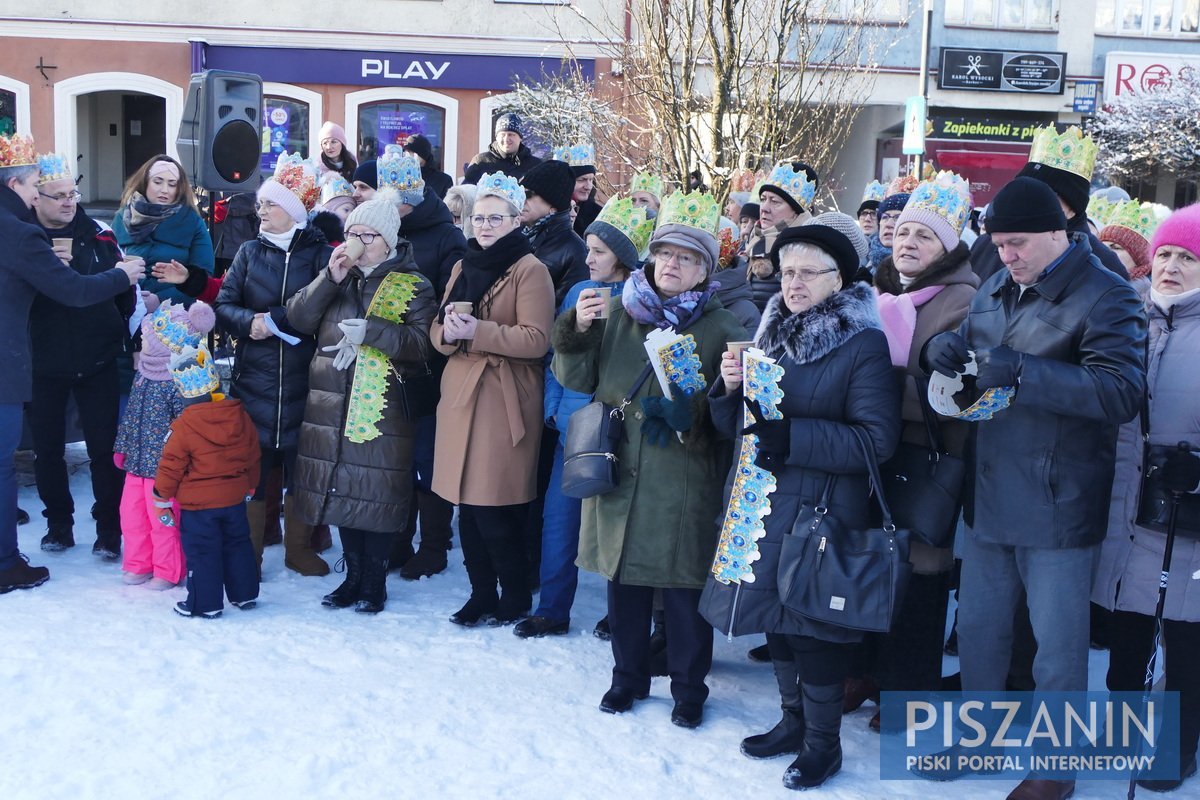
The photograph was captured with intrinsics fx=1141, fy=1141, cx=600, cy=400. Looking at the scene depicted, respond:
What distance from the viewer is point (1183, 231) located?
3617 mm

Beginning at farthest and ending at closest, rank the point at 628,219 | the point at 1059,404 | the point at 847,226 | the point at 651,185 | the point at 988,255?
the point at 651,185 < the point at 988,255 < the point at 628,219 < the point at 847,226 < the point at 1059,404

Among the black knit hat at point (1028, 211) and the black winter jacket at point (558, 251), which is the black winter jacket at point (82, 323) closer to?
the black winter jacket at point (558, 251)

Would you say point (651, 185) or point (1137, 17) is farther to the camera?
point (1137, 17)

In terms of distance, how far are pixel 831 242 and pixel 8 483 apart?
3953 millimetres

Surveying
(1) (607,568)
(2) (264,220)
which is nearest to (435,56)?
(2) (264,220)

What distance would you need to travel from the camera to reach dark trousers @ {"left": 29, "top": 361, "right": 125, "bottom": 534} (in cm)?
580

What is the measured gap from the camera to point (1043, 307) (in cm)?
349

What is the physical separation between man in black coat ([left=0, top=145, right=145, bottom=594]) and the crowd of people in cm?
1

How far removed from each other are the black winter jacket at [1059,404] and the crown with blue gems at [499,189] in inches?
82.4

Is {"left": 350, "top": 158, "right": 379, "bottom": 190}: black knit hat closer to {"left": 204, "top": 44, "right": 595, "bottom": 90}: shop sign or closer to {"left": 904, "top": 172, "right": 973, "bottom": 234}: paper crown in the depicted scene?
{"left": 904, "top": 172, "right": 973, "bottom": 234}: paper crown

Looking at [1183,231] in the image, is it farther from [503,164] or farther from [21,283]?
[503,164]

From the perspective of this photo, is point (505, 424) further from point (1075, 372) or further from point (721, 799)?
point (1075, 372)

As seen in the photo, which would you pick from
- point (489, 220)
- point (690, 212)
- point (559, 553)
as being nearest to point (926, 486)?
point (690, 212)

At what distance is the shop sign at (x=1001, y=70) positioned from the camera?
20312 mm
